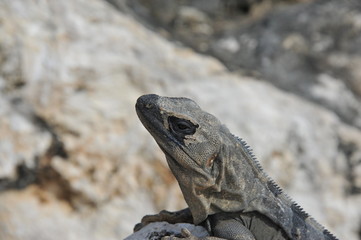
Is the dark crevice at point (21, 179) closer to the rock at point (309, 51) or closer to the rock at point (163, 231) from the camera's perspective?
the rock at point (309, 51)

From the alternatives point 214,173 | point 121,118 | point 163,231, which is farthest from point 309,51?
point 214,173

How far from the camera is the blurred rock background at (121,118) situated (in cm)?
1191

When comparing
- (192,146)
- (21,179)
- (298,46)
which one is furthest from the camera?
(298,46)

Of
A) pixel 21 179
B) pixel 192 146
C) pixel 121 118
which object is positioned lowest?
pixel 192 146

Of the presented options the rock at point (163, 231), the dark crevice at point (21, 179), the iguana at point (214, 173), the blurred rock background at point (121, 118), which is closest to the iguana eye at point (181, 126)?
the iguana at point (214, 173)

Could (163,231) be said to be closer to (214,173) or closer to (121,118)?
(214,173)

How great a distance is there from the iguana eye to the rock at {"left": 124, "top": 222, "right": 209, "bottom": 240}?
38.3 inches

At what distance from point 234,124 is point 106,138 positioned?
110 inches

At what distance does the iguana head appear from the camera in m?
5.24

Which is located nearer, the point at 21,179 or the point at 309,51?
the point at 21,179

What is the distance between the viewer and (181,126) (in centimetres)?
527

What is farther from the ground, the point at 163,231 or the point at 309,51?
the point at 309,51

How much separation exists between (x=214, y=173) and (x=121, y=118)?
7.35 meters

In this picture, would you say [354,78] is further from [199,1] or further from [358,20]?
[199,1]
